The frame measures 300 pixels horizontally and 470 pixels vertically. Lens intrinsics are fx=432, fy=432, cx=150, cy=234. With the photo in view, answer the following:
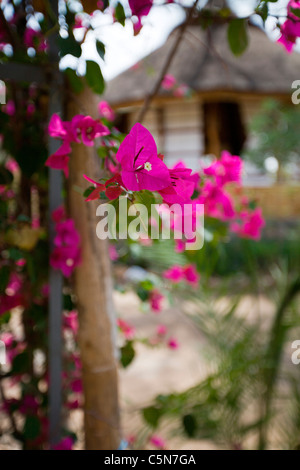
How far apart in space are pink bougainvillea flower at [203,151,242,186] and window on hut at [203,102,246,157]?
549 centimetres

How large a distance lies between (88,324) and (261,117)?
5369mm

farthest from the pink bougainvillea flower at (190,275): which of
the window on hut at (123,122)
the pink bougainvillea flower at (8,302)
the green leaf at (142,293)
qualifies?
the window on hut at (123,122)

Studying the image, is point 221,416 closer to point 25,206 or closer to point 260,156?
point 25,206

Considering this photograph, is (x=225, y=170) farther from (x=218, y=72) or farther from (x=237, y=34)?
(x=218, y=72)

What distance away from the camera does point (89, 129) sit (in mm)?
565

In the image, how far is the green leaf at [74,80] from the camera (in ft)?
2.38

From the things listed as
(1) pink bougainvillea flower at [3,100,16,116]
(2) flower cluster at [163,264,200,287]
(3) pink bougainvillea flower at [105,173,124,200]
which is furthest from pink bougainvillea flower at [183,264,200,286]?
(3) pink bougainvillea flower at [105,173,124,200]

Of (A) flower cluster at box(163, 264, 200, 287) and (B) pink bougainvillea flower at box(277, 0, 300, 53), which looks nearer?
(B) pink bougainvillea flower at box(277, 0, 300, 53)

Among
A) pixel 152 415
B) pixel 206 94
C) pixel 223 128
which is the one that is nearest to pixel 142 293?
pixel 152 415

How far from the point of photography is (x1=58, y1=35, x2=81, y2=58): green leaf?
612 millimetres

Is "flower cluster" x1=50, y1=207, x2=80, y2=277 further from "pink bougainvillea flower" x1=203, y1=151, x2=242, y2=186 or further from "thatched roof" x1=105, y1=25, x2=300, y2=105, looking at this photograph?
"thatched roof" x1=105, y1=25, x2=300, y2=105

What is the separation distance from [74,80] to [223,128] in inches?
241

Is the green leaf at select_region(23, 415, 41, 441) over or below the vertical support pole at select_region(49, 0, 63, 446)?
below

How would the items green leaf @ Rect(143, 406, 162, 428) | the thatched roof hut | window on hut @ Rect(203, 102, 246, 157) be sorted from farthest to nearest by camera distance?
window on hut @ Rect(203, 102, 246, 157)
the thatched roof hut
green leaf @ Rect(143, 406, 162, 428)
